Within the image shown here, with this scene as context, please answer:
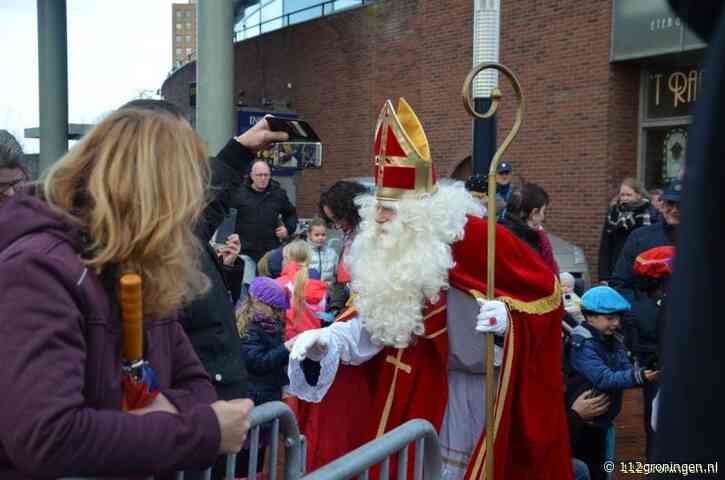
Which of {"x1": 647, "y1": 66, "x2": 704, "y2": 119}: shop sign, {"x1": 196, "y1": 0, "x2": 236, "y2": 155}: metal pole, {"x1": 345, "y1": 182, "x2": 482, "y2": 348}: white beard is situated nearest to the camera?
{"x1": 345, "y1": 182, "x2": 482, "y2": 348}: white beard

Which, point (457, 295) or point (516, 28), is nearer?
point (457, 295)

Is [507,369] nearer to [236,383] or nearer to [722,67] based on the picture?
[236,383]

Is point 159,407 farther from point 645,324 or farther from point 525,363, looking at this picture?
point 645,324

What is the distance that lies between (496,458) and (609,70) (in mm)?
10202

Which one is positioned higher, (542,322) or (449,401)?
(542,322)

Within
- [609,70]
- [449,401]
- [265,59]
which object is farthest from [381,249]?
[265,59]

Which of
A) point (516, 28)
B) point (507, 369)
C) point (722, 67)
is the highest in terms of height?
point (516, 28)

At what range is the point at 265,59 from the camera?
2119 centimetres

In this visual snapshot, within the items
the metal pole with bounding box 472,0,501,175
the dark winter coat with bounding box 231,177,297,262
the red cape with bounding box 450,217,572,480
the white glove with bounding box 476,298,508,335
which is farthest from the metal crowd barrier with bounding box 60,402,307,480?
the dark winter coat with bounding box 231,177,297,262

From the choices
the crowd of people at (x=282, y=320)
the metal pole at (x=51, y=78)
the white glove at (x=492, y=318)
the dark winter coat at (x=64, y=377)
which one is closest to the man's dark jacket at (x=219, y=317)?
the crowd of people at (x=282, y=320)

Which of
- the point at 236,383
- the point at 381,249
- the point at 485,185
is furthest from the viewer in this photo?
the point at 485,185

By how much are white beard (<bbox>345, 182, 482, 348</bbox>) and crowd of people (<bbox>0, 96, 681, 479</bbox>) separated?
0.01 metres

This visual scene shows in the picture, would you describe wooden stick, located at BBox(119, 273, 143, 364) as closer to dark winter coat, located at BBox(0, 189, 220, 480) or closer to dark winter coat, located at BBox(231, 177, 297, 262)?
dark winter coat, located at BBox(0, 189, 220, 480)

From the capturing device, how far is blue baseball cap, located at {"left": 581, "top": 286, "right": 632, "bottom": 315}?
4.55 meters
